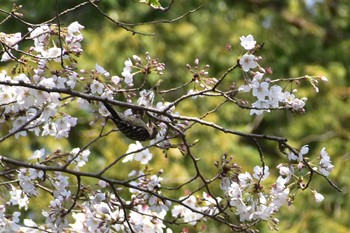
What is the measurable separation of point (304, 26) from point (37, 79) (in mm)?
7953

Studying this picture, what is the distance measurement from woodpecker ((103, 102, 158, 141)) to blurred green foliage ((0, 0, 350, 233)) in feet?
13.6

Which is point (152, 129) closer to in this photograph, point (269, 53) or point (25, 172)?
point (25, 172)

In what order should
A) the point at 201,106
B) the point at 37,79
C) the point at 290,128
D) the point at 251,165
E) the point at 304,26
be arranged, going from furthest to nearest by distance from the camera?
the point at 304,26 < the point at 290,128 < the point at 201,106 < the point at 251,165 < the point at 37,79

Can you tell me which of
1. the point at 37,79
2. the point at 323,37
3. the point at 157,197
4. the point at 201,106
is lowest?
the point at 157,197

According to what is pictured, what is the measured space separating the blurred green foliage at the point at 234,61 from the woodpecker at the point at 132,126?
4130 mm

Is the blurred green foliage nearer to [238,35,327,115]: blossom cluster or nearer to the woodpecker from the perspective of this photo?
the woodpecker

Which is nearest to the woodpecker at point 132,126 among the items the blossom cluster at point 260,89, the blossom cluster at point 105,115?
the blossom cluster at point 105,115

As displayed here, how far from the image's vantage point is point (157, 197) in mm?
2805

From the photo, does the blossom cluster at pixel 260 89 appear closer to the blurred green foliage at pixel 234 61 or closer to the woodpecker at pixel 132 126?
the woodpecker at pixel 132 126

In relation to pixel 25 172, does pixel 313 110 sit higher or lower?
higher

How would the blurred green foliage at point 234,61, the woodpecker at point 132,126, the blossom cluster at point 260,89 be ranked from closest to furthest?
the blossom cluster at point 260,89, the woodpecker at point 132,126, the blurred green foliage at point 234,61

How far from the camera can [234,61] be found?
9242 millimetres

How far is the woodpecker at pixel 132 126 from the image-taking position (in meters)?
2.70

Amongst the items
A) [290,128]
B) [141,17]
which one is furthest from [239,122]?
[141,17]
